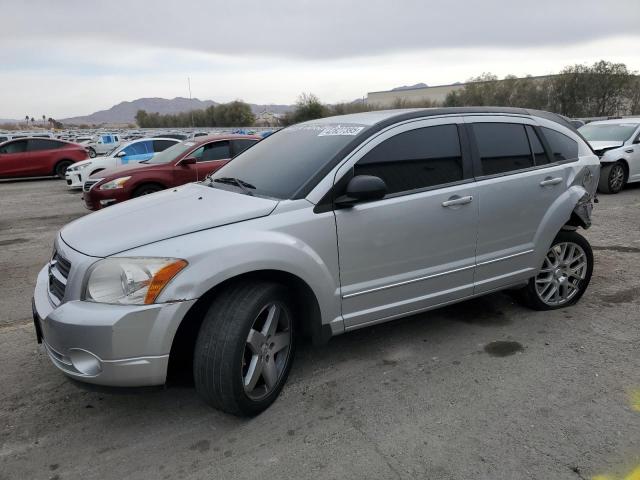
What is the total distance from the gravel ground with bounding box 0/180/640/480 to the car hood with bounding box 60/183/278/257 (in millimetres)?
801

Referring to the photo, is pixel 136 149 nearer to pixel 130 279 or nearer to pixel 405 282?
pixel 405 282

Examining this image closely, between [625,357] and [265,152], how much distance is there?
307cm

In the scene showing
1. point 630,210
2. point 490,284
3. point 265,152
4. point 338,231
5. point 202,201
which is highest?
point 265,152

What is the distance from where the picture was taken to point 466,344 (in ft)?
12.6

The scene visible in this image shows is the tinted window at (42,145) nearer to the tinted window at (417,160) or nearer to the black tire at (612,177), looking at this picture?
the black tire at (612,177)

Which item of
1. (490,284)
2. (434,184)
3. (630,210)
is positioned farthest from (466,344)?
(630,210)

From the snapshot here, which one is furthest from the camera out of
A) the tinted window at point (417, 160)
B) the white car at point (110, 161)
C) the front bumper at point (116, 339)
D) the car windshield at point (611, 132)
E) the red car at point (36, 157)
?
the red car at point (36, 157)

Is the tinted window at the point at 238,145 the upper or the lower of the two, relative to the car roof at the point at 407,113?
lower

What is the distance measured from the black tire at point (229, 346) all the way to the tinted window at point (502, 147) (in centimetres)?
205

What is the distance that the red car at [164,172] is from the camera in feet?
28.7

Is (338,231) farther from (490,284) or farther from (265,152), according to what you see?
(490,284)

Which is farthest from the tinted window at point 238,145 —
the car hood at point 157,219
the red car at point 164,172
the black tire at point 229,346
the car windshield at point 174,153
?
the black tire at point 229,346

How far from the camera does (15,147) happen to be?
16.8 meters

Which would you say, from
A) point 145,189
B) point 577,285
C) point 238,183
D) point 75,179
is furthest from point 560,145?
point 75,179
